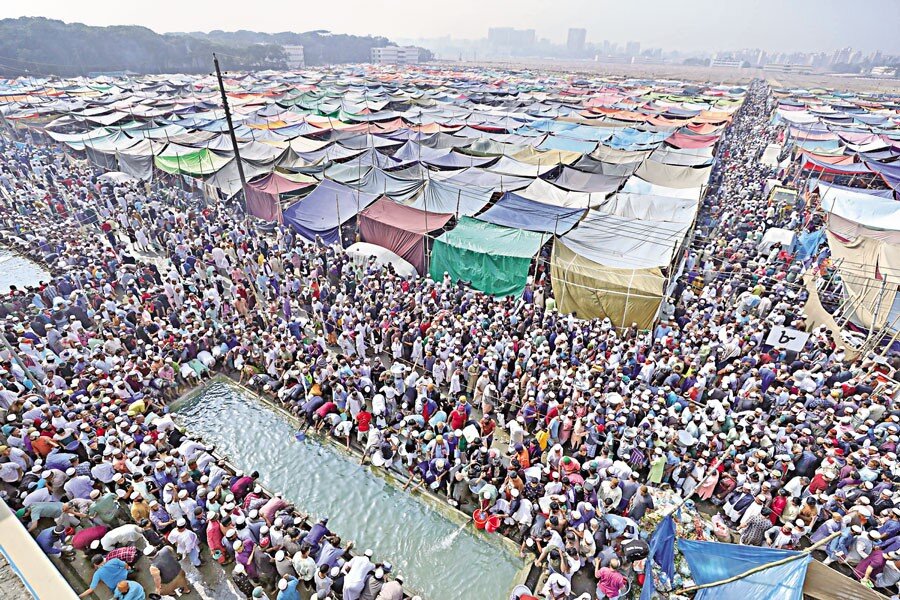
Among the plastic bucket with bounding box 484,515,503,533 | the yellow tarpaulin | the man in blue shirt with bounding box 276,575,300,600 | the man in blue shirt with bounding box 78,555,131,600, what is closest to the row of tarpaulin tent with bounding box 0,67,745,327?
the yellow tarpaulin

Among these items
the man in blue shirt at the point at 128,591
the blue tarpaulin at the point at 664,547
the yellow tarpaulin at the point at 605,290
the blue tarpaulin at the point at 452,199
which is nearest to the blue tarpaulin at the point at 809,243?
the yellow tarpaulin at the point at 605,290

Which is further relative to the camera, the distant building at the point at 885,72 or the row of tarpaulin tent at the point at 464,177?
the distant building at the point at 885,72

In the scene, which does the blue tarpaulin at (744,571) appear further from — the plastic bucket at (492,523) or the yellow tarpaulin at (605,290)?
the yellow tarpaulin at (605,290)

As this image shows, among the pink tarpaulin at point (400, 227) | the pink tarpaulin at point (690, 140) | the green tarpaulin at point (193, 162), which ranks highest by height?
the pink tarpaulin at point (690, 140)

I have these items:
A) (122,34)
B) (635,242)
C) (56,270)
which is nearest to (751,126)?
(635,242)

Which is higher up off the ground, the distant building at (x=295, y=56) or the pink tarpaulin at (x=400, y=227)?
the distant building at (x=295, y=56)

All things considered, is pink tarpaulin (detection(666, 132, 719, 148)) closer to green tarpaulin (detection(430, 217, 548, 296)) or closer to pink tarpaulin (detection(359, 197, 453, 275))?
green tarpaulin (detection(430, 217, 548, 296))

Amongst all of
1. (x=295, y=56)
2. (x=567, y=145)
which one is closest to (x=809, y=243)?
(x=567, y=145)
